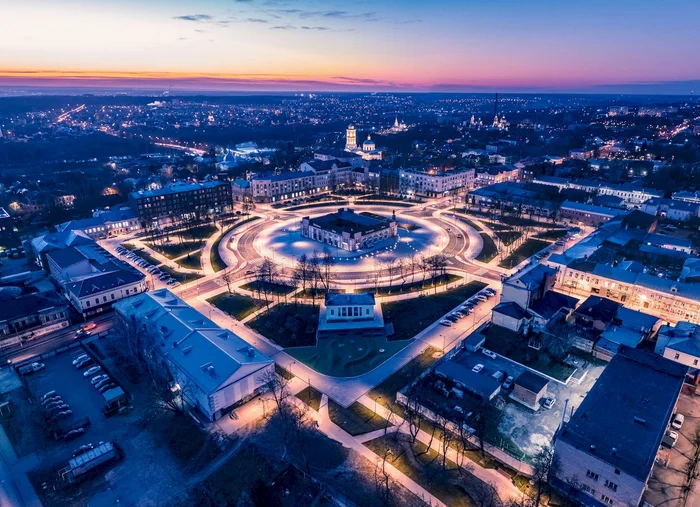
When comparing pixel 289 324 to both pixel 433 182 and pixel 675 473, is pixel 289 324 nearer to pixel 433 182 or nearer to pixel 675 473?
pixel 675 473

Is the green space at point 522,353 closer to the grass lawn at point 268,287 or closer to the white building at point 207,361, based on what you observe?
the white building at point 207,361

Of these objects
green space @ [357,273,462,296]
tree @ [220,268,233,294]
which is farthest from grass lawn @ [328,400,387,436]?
tree @ [220,268,233,294]

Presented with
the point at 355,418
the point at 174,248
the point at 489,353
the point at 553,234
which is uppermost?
the point at 553,234

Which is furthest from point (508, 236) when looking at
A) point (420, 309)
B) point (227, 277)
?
point (227, 277)

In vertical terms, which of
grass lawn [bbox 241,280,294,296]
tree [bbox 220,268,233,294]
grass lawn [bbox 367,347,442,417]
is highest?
grass lawn [bbox 367,347,442,417]

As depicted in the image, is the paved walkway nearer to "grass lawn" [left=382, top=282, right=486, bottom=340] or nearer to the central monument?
"grass lawn" [left=382, top=282, right=486, bottom=340]

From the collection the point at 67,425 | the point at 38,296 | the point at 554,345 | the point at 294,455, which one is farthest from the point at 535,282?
the point at 38,296

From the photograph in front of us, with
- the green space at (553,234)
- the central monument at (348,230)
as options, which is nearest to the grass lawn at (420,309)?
the central monument at (348,230)
